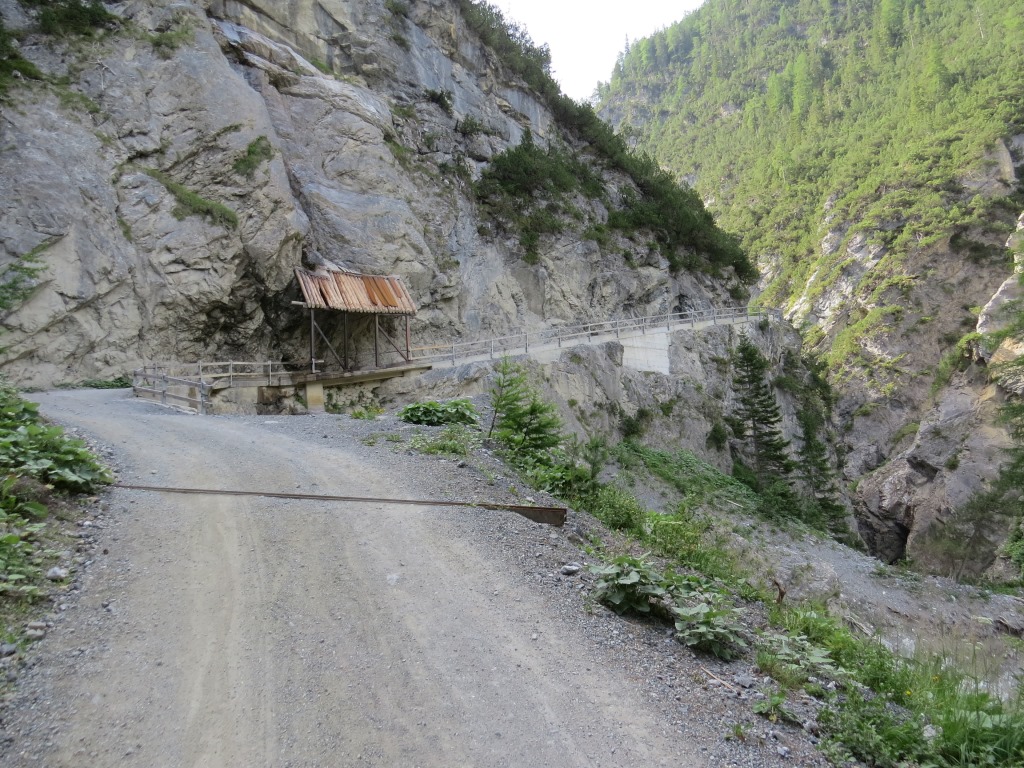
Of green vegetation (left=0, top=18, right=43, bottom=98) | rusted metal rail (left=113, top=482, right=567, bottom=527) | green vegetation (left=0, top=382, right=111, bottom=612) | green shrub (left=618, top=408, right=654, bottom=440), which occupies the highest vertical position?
green vegetation (left=0, top=18, right=43, bottom=98)

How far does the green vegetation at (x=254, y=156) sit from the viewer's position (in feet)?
73.4

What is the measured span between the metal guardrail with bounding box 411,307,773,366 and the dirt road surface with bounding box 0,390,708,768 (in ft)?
59.9

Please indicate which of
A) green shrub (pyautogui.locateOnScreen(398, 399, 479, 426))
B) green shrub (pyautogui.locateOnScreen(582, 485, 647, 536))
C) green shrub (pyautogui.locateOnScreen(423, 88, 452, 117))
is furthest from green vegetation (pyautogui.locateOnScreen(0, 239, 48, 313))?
green shrub (pyautogui.locateOnScreen(423, 88, 452, 117))

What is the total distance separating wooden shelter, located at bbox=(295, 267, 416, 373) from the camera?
22.1 m

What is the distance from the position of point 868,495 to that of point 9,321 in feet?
160

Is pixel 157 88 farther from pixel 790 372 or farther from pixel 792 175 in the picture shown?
pixel 792 175

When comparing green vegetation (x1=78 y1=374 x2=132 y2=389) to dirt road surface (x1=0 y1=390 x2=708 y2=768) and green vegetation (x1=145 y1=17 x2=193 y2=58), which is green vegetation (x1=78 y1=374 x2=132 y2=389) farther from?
dirt road surface (x1=0 y1=390 x2=708 y2=768)

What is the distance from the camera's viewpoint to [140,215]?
19.9m

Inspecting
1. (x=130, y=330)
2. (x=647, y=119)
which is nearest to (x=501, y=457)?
(x=130, y=330)

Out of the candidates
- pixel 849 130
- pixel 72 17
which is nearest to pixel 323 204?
pixel 72 17

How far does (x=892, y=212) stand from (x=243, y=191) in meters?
70.0

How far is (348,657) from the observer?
160 inches

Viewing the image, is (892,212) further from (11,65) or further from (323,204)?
(11,65)

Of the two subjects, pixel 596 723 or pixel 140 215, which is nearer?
pixel 596 723
